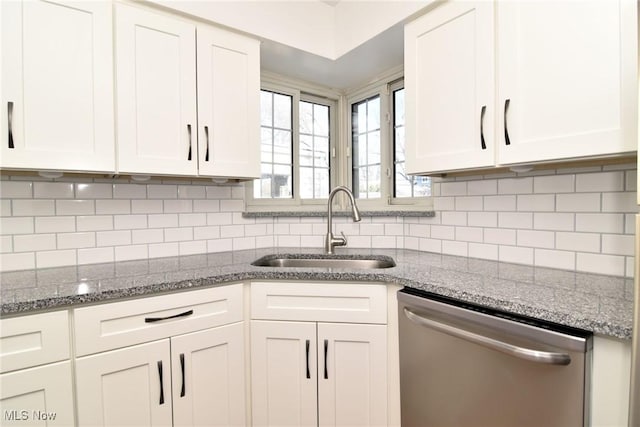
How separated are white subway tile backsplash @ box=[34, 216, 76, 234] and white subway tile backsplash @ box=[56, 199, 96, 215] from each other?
0.03 m

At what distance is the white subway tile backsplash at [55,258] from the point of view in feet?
5.07

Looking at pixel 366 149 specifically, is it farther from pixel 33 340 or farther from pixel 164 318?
pixel 33 340

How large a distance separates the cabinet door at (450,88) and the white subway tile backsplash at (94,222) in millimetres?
1599

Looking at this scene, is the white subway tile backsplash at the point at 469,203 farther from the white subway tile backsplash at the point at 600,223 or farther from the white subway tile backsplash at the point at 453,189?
the white subway tile backsplash at the point at 600,223

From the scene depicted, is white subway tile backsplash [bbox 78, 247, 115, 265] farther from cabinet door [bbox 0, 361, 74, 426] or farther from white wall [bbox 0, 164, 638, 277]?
cabinet door [bbox 0, 361, 74, 426]

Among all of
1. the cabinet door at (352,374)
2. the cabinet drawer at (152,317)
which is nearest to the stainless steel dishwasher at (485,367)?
the cabinet door at (352,374)

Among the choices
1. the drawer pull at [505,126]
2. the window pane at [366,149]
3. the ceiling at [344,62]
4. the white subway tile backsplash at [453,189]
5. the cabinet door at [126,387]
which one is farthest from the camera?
the window pane at [366,149]

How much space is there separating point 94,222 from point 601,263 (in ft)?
7.57

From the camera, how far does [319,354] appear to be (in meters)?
1.48

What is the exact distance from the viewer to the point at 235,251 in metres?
2.10

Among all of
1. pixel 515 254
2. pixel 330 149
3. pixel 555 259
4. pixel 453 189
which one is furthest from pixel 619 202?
pixel 330 149

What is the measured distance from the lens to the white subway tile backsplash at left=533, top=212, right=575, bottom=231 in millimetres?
1374

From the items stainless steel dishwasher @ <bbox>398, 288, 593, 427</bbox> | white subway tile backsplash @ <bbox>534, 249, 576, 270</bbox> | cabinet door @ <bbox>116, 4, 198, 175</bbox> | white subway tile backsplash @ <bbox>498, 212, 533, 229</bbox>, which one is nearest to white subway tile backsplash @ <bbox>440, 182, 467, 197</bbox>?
white subway tile backsplash @ <bbox>498, 212, 533, 229</bbox>

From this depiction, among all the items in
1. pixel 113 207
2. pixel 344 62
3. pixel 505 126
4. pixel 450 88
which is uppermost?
pixel 344 62
